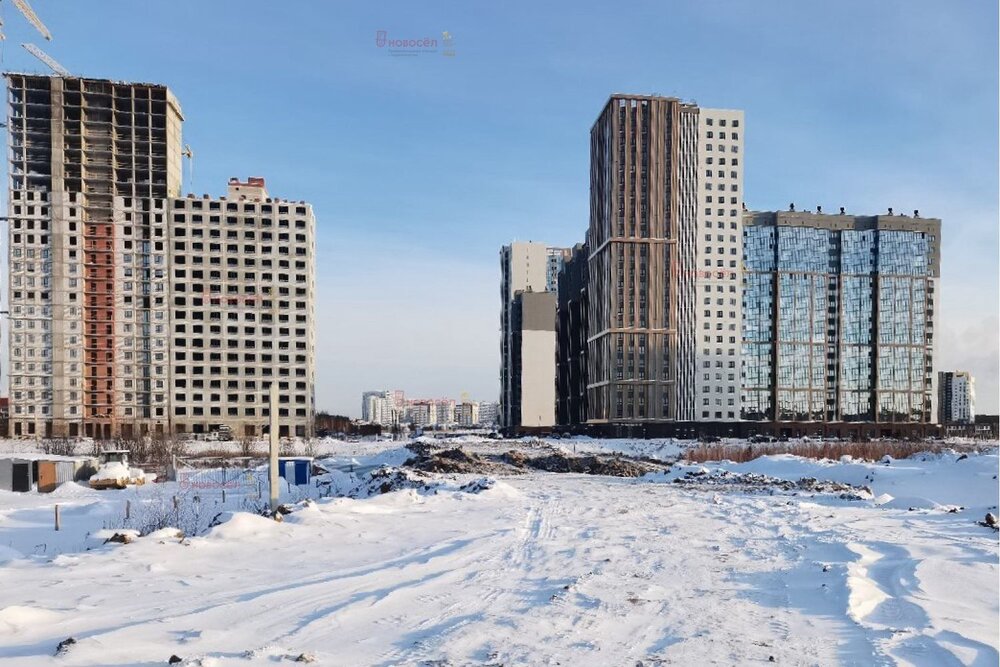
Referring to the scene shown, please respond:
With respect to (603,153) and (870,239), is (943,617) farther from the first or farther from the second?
Answer: (870,239)

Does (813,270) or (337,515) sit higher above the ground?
(813,270)

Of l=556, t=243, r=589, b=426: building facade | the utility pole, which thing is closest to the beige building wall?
l=556, t=243, r=589, b=426: building facade

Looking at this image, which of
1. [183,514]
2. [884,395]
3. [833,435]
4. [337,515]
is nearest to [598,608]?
[337,515]

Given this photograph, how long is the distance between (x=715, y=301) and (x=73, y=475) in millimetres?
79837

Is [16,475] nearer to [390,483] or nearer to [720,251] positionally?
[390,483]

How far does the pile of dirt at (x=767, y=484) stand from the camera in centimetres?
→ 2073

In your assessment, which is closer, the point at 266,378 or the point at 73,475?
the point at 73,475

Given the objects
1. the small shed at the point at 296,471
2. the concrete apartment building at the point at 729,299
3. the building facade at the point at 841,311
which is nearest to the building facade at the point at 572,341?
the concrete apartment building at the point at 729,299

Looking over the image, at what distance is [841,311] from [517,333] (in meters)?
54.5

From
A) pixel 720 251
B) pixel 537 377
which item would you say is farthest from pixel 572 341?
pixel 720 251

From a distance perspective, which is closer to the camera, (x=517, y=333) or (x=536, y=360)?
(x=536, y=360)

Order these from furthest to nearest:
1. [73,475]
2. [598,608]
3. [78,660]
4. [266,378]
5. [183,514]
Answer: 1. [266,378]
2. [73,475]
3. [183,514]
4. [598,608]
5. [78,660]

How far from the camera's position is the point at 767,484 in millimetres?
23938

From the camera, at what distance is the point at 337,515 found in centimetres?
1410
